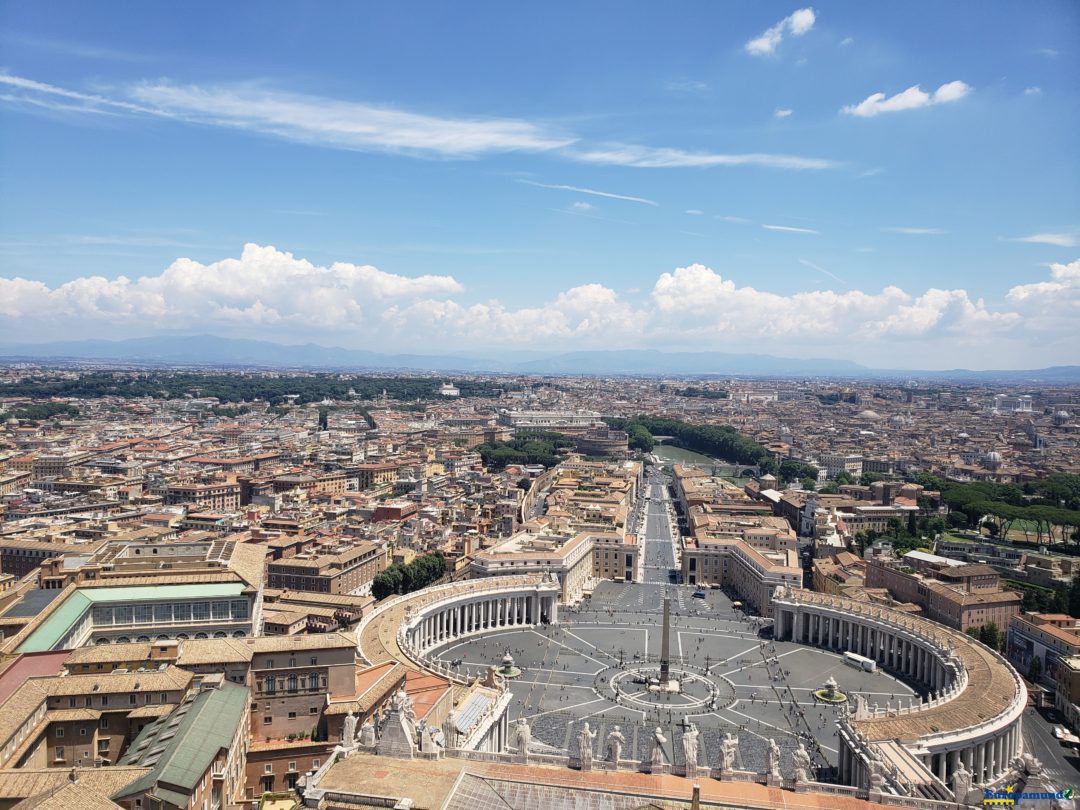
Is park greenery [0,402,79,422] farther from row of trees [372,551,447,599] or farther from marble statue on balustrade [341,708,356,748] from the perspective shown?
marble statue on balustrade [341,708,356,748]

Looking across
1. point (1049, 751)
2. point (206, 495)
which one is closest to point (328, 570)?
point (206, 495)

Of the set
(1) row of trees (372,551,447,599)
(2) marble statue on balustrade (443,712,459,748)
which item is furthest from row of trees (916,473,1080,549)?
(2) marble statue on balustrade (443,712,459,748)

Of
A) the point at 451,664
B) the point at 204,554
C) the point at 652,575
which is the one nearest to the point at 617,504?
the point at 652,575

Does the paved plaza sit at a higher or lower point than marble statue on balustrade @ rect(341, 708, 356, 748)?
lower

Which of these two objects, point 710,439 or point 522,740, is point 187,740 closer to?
point 522,740

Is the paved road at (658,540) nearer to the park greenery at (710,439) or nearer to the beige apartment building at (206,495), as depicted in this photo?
the park greenery at (710,439)

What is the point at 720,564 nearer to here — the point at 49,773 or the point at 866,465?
the point at 49,773
